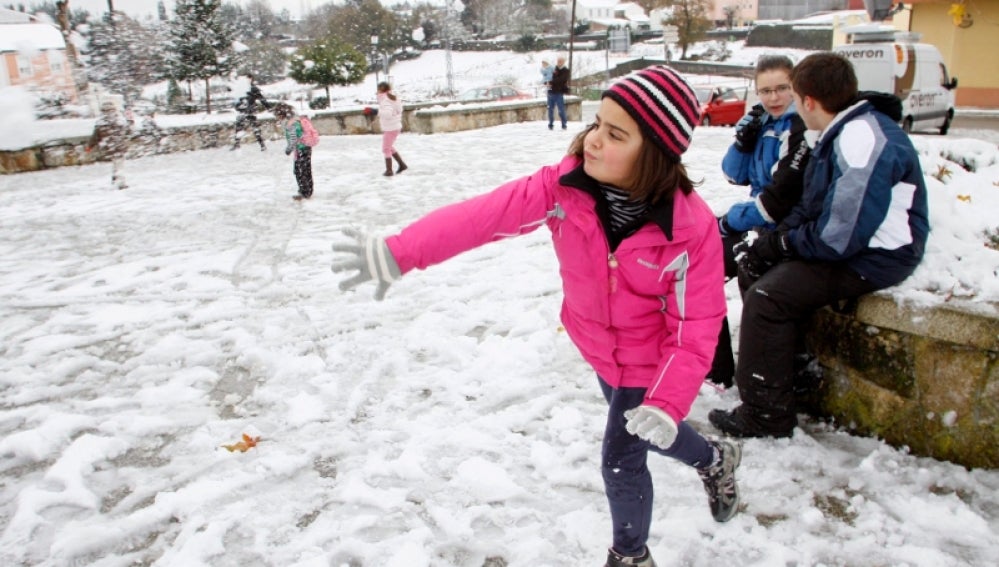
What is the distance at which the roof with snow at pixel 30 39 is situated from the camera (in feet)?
56.6

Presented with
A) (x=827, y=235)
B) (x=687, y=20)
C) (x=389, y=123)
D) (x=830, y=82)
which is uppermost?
(x=687, y=20)

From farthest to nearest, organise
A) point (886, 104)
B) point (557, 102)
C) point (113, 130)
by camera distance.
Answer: point (557, 102)
point (113, 130)
point (886, 104)

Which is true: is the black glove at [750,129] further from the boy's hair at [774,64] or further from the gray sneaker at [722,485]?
the gray sneaker at [722,485]

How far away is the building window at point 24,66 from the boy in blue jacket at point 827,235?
21.4 metres

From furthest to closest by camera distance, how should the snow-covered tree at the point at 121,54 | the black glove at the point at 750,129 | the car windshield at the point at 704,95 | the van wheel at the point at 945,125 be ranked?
the car windshield at the point at 704,95 → the snow-covered tree at the point at 121,54 → the van wheel at the point at 945,125 → the black glove at the point at 750,129

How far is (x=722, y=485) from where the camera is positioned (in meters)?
2.47

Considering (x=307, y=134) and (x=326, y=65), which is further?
(x=326, y=65)

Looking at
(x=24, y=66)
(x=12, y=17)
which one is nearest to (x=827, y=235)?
(x=24, y=66)

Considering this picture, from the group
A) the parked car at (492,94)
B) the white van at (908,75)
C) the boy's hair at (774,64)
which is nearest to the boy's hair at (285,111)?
the boy's hair at (774,64)

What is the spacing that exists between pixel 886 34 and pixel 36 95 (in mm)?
19663

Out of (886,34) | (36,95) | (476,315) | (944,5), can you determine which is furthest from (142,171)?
(944,5)

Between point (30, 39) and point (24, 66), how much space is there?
90cm

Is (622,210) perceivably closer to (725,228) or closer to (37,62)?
(725,228)

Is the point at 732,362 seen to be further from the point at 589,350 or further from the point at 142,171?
the point at 142,171
